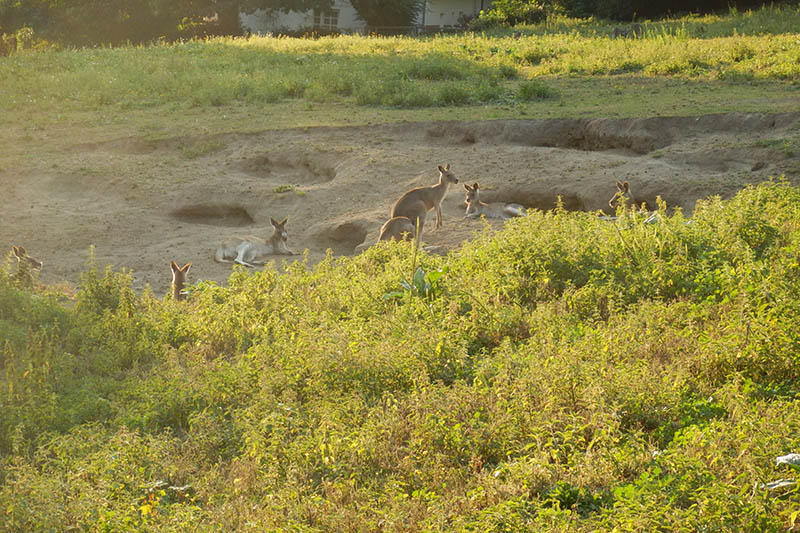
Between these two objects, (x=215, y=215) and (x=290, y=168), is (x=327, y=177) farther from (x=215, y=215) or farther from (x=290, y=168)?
(x=215, y=215)

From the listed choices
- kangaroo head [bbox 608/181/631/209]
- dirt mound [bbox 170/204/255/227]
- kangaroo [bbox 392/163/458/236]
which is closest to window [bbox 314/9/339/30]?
dirt mound [bbox 170/204/255/227]

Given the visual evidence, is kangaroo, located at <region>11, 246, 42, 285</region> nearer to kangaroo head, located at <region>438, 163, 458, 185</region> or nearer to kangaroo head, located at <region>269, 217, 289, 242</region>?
kangaroo head, located at <region>269, 217, 289, 242</region>

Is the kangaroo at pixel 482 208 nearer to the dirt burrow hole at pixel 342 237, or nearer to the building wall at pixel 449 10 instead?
the dirt burrow hole at pixel 342 237

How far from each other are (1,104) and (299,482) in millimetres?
16921

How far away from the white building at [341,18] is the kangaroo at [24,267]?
3213cm

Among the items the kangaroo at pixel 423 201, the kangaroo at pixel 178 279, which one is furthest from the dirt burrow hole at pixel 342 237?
the kangaroo at pixel 178 279

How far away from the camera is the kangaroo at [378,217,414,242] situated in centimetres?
1131

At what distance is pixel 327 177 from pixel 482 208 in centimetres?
340

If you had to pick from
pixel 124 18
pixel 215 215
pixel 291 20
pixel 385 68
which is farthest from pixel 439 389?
pixel 291 20

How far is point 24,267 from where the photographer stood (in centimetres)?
984

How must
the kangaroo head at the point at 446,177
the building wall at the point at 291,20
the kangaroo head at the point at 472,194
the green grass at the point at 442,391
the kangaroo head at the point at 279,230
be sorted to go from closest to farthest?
the green grass at the point at 442,391, the kangaroo head at the point at 279,230, the kangaroo head at the point at 472,194, the kangaroo head at the point at 446,177, the building wall at the point at 291,20

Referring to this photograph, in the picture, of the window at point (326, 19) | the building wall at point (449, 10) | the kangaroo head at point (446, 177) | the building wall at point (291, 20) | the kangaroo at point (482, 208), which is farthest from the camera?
the building wall at point (449, 10)

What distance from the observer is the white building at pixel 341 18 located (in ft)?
142

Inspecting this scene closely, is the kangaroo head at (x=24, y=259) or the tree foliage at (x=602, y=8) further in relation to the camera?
the tree foliage at (x=602, y=8)
